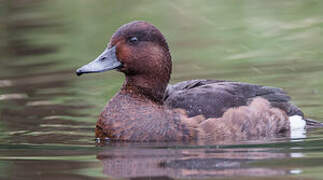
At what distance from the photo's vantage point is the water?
6875mm

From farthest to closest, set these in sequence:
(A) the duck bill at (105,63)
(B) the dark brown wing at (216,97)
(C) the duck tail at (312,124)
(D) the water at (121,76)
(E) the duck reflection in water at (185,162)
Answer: (C) the duck tail at (312,124), (B) the dark brown wing at (216,97), (A) the duck bill at (105,63), (D) the water at (121,76), (E) the duck reflection in water at (185,162)

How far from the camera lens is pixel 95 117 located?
988 cm

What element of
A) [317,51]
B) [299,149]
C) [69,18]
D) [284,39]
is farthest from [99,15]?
[299,149]

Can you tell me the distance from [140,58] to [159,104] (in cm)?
54

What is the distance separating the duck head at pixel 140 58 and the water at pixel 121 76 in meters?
0.81

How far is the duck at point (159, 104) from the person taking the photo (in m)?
8.16

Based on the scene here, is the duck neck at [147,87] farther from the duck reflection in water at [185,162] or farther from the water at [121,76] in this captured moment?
the duck reflection in water at [185,162]

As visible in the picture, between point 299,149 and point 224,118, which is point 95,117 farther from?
point 299,149

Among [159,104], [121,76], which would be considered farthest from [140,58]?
[121,76]

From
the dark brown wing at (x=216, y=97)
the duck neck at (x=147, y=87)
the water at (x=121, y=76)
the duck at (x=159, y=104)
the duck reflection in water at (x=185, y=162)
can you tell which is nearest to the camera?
the duck reflection in water at (x=185, y=162)

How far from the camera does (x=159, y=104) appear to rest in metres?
8.50

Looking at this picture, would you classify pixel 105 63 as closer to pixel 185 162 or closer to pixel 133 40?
pixel 133 40

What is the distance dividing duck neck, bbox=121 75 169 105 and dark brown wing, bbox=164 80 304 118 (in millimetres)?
133

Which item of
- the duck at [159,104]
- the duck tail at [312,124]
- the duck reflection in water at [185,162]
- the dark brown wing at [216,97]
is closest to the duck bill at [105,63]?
the duck at [159,104]
